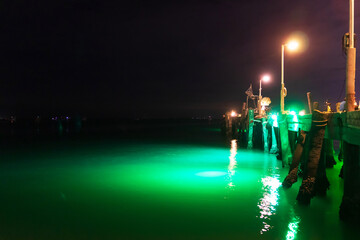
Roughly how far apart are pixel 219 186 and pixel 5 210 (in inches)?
326

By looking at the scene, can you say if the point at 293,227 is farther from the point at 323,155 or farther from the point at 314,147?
the point at 323,155

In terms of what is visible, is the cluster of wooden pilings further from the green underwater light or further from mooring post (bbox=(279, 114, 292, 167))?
the green underwater light

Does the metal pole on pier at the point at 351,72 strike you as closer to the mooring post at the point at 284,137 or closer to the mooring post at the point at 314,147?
the mooring post at the point at 314,147

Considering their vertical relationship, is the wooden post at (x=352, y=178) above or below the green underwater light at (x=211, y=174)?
above

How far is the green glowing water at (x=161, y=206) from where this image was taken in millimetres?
9250

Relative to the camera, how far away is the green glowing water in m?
9.25

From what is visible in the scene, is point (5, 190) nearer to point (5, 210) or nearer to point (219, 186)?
point (5, 210)

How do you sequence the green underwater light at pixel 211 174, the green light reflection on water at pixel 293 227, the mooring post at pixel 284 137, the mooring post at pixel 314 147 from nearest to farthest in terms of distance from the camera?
the green light reflection on water at pixel 293 227 → the mooring post at pixel 314 147 → the green underwater light at pixel 211 174 → the mooring post at pixel 284 137

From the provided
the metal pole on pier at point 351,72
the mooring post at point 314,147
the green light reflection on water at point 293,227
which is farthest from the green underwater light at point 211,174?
the metal pole on pier at point 351,72

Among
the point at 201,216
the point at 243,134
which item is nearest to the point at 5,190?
the point at 201,216

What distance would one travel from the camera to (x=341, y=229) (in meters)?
9.23

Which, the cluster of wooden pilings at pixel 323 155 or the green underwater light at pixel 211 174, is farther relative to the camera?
the green underwater light at pixel 211 174

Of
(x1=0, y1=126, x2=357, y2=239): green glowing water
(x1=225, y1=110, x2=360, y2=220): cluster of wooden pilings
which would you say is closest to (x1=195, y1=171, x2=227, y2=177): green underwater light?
(x1=0, y1=126, x2=357, y2=239): green glowing water

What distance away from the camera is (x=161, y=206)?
11.8 m
